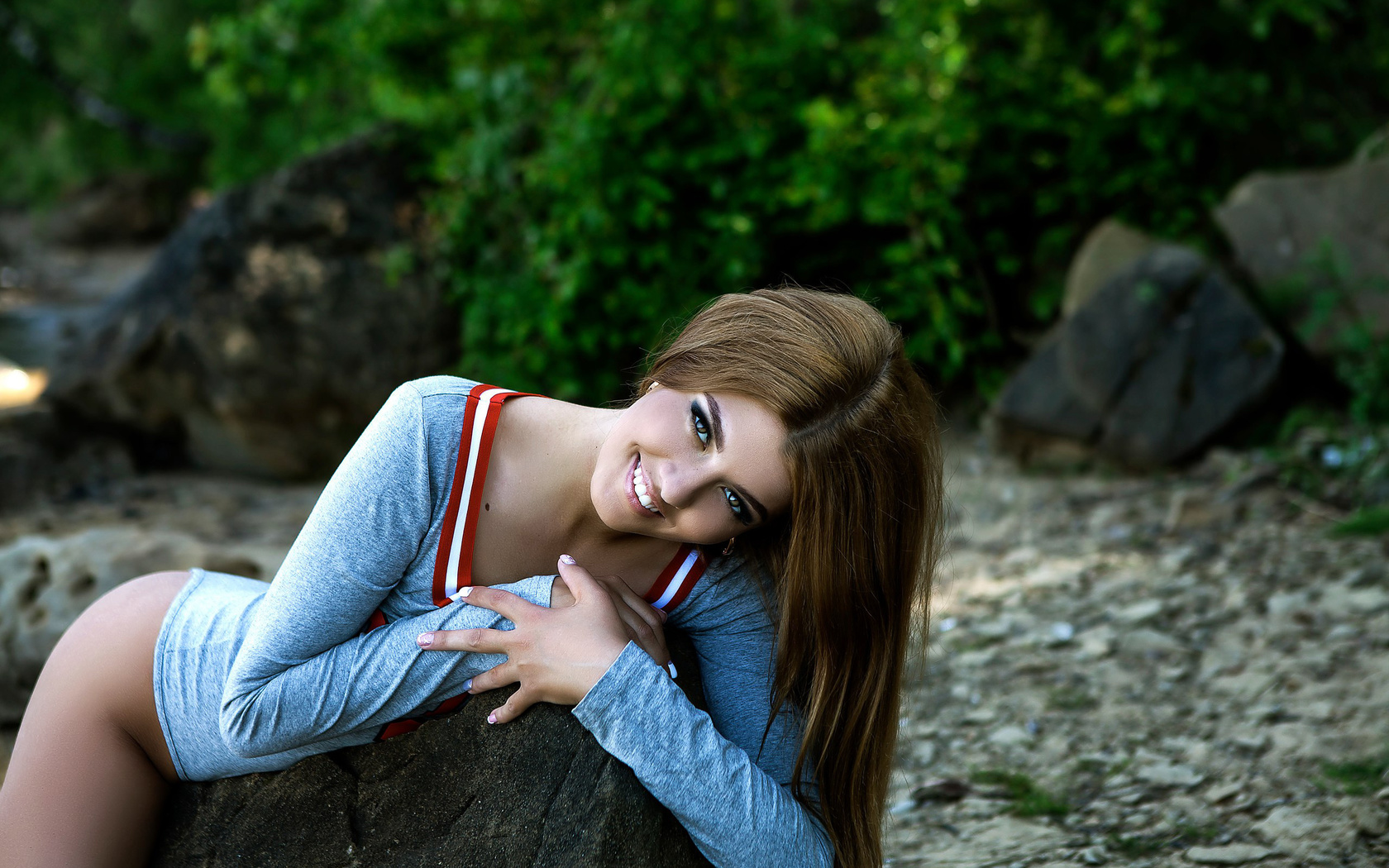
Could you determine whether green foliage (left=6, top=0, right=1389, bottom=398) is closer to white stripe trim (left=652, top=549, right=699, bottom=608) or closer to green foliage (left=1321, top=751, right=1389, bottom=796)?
green foliage (left=1321, top=751, right=1389, bottom=796)

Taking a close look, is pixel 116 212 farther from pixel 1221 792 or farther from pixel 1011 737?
pixel 1221 792

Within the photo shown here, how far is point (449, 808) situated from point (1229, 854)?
178 centimetres

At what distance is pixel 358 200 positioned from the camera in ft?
21.4

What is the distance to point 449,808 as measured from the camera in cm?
193

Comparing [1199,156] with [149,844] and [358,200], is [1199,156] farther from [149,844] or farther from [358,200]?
[149,844]

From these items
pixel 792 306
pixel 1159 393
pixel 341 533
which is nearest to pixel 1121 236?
pixel 1159 393

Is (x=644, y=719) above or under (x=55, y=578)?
above

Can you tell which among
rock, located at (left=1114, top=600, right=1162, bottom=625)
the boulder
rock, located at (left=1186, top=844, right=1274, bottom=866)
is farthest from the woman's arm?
the boulder

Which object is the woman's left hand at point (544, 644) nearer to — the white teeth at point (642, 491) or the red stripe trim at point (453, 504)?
the red stripe trim at point (453, 504)

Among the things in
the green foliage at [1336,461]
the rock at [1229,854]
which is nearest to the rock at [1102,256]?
the green foliage at [1336,461]

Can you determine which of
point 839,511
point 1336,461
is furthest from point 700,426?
point 1336,461

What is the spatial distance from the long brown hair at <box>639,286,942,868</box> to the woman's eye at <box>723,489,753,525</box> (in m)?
0.08

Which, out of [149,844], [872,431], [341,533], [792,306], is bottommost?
[149,844]

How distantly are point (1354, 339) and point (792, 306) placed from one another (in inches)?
152
